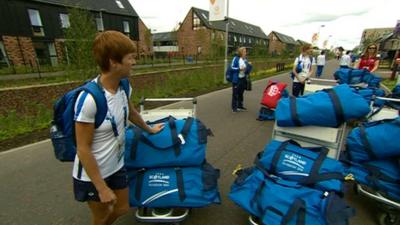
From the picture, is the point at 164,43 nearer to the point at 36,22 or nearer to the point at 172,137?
the point at 36,22

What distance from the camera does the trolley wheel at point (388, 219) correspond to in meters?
2.15

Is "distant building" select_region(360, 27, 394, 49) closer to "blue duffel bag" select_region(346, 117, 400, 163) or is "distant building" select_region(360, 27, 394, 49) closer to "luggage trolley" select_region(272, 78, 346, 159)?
"blue duffel bag" select_region(346, 117, 400, 163)

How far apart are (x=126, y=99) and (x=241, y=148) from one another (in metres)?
2.86

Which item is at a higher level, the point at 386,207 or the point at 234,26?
the point at 234,26

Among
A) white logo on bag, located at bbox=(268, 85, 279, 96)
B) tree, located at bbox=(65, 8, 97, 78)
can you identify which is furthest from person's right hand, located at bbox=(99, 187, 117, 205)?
tree, located at bbox=(65, 8, 97, 78)

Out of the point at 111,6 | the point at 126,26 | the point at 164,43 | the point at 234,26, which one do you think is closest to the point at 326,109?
the point at 111,6

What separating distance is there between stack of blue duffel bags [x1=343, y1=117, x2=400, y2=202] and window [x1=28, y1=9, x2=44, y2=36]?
1018 inches

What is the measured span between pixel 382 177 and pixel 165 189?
201cm

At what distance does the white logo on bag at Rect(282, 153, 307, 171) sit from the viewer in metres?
2.02

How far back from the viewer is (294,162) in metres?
2.05

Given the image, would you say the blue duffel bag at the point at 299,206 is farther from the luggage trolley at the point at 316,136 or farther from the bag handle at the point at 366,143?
the bag handle at the point at 366,143

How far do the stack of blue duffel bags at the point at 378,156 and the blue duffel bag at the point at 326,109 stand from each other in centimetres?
30

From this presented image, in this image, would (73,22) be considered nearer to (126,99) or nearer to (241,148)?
(241,148)

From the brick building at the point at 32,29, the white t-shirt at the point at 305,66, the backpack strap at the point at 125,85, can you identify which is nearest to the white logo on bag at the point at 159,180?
the backpack strap at the point at 125,85
